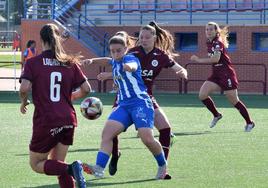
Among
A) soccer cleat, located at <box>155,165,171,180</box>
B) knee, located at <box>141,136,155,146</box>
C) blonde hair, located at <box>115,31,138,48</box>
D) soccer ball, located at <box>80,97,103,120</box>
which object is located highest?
blonde hair, located at <box>115,31,138,48</box>

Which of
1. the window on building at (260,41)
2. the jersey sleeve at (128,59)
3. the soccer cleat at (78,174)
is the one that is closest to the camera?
the soccer cleat at (78,174)

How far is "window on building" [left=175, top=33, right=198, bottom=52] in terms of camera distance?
29922 millimetres

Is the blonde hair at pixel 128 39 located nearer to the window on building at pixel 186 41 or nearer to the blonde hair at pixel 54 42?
the blonde hair at pixel 54 42

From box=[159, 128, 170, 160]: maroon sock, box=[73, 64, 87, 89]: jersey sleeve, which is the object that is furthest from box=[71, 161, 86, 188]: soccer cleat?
box=[159, 128, 170, 160]: maroon sock

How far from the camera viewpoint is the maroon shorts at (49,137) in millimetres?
8148

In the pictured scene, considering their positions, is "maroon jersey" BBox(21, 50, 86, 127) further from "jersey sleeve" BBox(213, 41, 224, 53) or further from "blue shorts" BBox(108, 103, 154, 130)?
"jersey sleeve" BBox(213, 41, 224, 53)

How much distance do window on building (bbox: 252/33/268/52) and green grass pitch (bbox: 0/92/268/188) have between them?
9.42m

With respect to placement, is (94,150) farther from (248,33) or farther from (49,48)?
(248,33)

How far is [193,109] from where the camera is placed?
67.8ft

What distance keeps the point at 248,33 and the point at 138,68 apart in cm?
1935

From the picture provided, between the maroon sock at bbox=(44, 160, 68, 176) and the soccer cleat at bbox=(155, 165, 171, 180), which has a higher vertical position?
the maroon sock at bbox=(44, 160, 68, 176)

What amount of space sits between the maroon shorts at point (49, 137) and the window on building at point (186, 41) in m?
21.8

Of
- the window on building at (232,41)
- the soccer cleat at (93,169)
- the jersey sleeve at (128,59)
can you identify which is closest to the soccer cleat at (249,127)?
the jersey sleeve at (128,59)

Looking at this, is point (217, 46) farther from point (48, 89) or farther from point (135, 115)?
point (48, 89)
